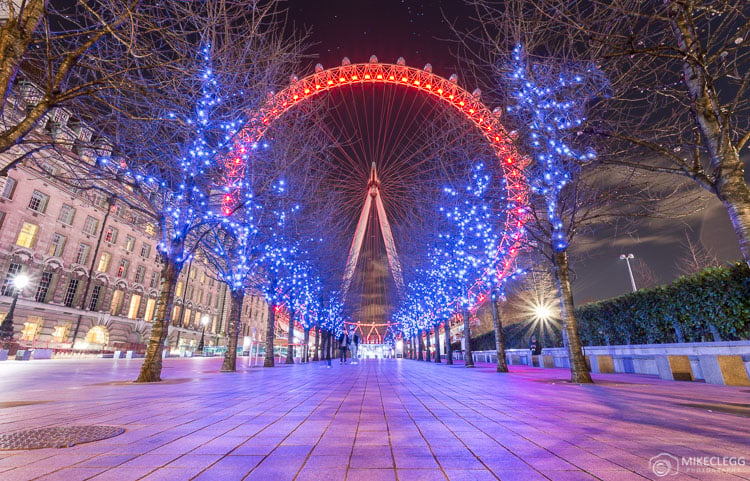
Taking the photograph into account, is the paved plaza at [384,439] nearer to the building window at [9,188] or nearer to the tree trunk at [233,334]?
the tree trunk at [233,334]

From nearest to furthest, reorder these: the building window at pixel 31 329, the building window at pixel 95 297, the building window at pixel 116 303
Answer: the building window at pixel 31 329 < the building window at pixel 95 297 < the building window at pixel 116 303

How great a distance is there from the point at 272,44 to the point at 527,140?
9823mm

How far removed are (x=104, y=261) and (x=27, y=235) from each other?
27.2 feet

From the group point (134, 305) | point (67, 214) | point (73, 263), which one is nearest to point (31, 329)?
point (73, 263)

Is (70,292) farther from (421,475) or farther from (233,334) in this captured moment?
(421,475)

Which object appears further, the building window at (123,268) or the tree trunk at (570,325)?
the building window at (123,268)

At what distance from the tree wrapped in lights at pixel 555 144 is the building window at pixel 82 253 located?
4174 centimetres

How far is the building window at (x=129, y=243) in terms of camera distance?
136 ft

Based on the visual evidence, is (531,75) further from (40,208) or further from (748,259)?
(40,208)

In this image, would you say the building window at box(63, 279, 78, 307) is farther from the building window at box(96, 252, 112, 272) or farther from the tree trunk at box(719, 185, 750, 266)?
the tree trunk at box(719, 185, 750, 266)

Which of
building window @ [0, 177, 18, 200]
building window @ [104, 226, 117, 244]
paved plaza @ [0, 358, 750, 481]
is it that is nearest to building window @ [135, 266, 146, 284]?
building window @ [104, 226, 117, 244]

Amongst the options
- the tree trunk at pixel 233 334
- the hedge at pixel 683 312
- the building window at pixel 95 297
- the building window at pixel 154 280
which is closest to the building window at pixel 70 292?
the building window at pixel 95 297

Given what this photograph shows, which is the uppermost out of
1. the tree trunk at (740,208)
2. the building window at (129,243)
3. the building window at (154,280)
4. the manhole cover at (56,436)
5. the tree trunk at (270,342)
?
the building window at (129,243)

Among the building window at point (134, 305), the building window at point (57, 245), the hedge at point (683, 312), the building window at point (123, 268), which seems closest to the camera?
the hedge at point (683, 312)
